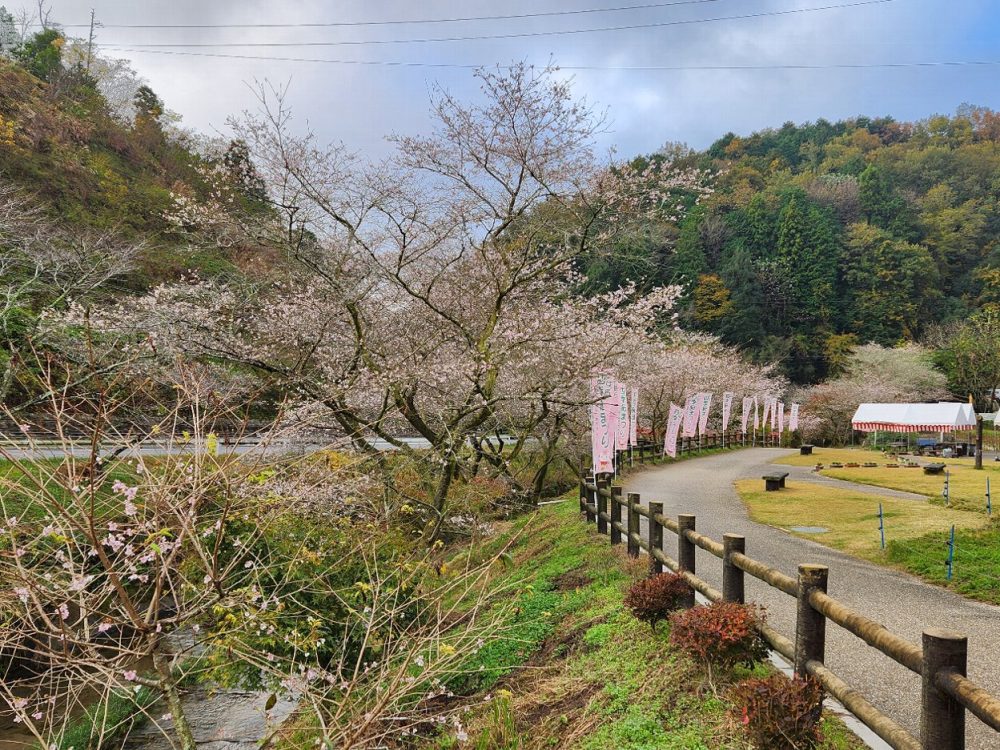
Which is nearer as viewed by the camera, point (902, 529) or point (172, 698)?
point (172, 698)

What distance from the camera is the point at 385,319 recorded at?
12531 millimetres

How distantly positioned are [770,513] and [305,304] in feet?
32.5

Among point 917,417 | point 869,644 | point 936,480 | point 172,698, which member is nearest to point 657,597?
point 869,644

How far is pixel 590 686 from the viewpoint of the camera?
5160 mm

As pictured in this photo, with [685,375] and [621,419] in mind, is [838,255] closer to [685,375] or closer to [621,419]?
[685,375]

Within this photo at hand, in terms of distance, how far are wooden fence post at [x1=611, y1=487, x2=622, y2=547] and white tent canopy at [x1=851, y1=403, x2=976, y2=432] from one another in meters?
20.2

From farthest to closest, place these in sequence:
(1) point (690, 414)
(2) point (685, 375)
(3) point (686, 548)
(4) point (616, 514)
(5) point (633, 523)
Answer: (2) point (685, 375) < (1) point (690, 414) < (4) point (616, 514) < (5) point (633, 523) < (3) point (686, 548)

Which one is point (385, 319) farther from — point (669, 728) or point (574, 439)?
point (669, 728)

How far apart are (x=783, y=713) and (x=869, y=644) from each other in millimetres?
612

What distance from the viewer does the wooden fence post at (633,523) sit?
24.4 ft

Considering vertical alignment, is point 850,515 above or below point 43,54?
below

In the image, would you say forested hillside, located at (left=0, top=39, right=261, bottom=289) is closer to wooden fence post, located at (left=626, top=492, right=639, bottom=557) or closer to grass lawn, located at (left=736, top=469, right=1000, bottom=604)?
wooden fence post, located at (left=626, top=492, right=639, bottom=557)

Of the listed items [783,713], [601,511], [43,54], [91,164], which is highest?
[43,54]

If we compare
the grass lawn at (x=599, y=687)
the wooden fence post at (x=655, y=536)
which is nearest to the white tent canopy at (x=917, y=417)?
the grass lawn at (x=599, y=687)
